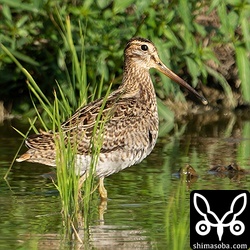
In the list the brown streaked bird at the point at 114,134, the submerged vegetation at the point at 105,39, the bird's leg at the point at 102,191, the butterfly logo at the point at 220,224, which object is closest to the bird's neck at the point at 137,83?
the brown streaked bird at the point at 114,134

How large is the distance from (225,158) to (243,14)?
165 cm

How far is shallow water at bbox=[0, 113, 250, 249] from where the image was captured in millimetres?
7895

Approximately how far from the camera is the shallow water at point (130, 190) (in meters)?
7.89

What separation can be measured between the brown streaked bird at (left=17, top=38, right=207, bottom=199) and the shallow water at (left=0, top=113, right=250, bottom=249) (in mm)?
294

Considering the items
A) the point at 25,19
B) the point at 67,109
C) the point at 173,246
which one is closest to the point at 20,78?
the point at 25,19

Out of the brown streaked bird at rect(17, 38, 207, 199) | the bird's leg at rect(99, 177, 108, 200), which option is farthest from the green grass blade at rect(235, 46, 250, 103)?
the bird's leg at rect(99, 177, 108, 200)

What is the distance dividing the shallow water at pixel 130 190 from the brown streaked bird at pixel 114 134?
0.29m

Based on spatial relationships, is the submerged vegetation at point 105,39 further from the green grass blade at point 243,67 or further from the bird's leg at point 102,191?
the bird's leg at point 102,191

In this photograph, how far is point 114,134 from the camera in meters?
9.54

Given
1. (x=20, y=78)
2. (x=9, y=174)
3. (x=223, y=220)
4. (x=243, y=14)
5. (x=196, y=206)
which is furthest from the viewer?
(x=20, y=78)

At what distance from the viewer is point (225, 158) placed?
11422 mm

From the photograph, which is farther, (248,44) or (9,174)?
(248,44)

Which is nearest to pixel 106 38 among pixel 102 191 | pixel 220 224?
pixel 102 191

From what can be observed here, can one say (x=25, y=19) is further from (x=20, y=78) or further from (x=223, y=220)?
(x=223, y=220)
